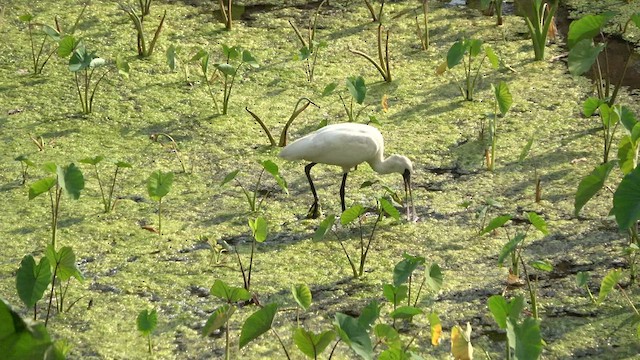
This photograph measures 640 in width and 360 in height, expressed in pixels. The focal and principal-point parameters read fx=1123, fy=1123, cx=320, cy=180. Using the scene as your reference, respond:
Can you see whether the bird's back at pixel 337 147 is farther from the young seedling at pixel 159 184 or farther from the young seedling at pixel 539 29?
the young seedling at pixel 539 29

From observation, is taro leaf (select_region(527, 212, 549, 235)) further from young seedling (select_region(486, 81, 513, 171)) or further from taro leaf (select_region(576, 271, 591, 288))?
young seedling (select_region(486, 81, 513, 171))

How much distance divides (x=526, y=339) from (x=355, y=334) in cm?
40

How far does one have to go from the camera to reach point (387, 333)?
2.82 m

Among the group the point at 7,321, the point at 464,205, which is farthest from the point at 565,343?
the point at 7,321

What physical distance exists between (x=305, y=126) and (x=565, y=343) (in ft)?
5.91

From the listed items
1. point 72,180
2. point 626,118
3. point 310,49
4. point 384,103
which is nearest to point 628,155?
point 626,118

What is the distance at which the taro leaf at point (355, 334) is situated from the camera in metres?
2.61

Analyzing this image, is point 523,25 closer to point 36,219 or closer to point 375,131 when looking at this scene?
point 375,131

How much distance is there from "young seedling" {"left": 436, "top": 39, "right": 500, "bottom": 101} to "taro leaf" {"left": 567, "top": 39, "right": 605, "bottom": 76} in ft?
1.58

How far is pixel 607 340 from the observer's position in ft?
10.2

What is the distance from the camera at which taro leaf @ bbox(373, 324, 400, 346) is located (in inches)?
110

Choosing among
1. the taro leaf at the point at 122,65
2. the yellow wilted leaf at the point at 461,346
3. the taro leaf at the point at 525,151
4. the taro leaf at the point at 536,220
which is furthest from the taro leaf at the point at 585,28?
the taro leaf at the point at 122,65

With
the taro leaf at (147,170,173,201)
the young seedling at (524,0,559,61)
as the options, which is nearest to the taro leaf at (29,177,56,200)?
the taro leaf at (147,170,173,201)

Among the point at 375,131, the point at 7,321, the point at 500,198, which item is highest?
the point at 7,321
